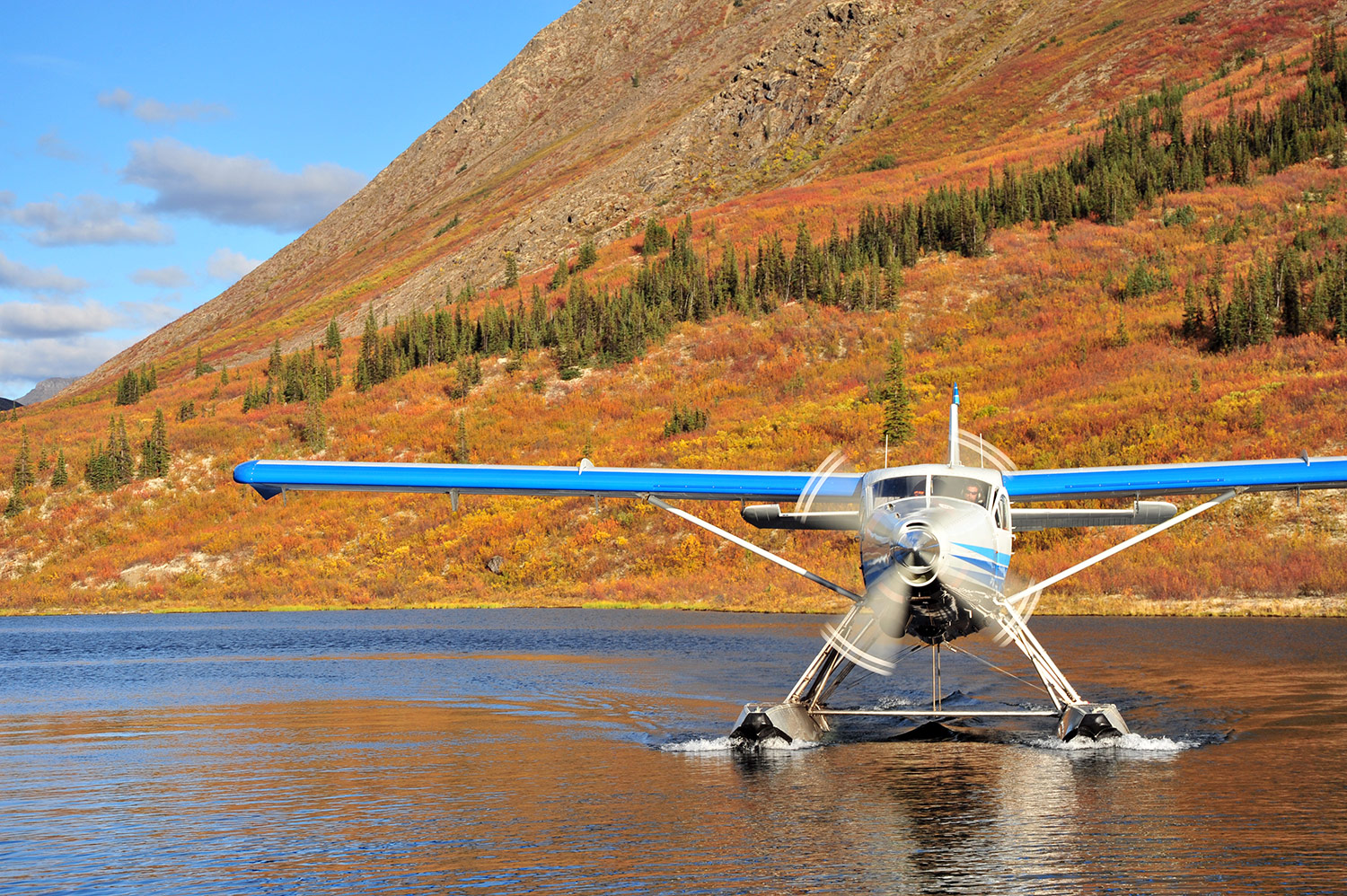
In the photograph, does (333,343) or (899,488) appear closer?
(899,488)

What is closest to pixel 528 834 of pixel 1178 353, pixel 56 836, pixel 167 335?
pixel 56 836

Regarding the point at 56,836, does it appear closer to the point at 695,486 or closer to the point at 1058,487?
the point at 695,486

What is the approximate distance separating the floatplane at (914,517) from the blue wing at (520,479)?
0.02 m

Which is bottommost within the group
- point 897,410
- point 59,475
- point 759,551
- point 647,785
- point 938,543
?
point 647,785

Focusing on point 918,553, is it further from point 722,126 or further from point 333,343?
point 722,126

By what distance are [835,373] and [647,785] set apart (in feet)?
166

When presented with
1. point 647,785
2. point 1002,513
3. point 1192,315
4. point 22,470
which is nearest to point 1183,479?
point 1002,513

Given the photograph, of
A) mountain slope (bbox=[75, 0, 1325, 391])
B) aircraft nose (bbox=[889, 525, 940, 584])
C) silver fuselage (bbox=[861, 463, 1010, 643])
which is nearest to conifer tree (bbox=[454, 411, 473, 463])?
silver fuselage (bbox=[861, 463, 1010, 643])

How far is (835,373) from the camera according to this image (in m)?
60.8

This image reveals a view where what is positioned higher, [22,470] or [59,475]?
[22,470]

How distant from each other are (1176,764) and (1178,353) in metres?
44.3

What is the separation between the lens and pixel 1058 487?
15766 millimetres

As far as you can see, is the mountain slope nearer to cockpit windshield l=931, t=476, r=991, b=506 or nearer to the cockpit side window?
the cockpit side window

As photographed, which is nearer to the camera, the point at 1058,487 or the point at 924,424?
the point at 1058,487
